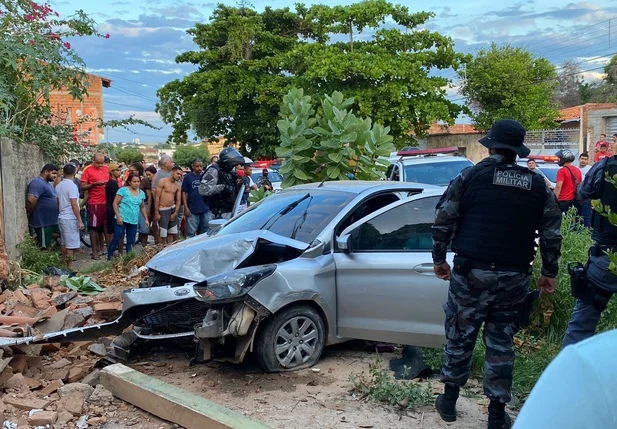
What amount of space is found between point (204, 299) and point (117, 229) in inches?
247

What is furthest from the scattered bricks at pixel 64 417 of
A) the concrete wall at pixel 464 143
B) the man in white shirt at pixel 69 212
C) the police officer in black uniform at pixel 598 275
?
the concrete wall at pixel 464 143

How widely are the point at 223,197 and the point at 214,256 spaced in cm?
420

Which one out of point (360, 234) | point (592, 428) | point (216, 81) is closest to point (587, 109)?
point (216, 81)

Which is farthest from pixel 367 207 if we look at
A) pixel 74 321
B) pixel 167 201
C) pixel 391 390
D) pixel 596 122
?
pixel 596 122

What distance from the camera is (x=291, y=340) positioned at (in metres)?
4.93

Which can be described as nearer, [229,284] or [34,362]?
[229,284]

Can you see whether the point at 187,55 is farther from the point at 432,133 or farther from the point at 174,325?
the point at 174,325

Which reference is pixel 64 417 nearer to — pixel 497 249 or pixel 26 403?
pixel 26 403

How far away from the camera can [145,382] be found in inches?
180

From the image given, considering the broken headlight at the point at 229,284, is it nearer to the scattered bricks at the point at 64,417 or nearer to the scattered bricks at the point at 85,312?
the scattered bricks at the point at 64,417

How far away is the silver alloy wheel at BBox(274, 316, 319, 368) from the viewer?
488cm

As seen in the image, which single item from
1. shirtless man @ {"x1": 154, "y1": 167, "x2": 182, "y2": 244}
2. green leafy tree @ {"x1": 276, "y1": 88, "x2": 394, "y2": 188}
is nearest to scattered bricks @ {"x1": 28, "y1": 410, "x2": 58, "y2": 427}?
green leafy tree @ {"x1": 276, "y1": 88, "x2": 394, "y2": 188}

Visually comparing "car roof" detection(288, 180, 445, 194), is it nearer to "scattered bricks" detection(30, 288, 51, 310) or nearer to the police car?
"scattered bricks" detection(30, 288, 51, 310)

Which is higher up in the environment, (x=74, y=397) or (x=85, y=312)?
(x=85, y=312)
